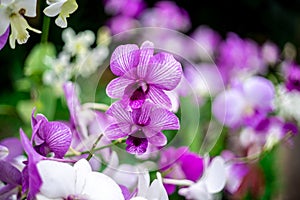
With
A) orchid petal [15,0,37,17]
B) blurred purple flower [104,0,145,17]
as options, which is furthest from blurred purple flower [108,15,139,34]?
orchid petal [15,0,37,17]

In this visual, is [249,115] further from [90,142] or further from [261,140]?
[90,142]

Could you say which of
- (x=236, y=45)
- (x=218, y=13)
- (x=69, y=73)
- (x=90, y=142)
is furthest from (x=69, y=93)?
(x=218, y=13)

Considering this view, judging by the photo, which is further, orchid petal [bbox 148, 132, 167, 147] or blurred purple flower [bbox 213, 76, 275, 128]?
blurred purple flower [bbox 213, 76, 275, 128]

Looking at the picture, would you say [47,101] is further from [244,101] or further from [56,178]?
[56,178]

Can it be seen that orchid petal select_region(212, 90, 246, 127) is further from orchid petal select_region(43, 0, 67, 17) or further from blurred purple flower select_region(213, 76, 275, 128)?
orchid petal select_region(43, 0, 67, 17)

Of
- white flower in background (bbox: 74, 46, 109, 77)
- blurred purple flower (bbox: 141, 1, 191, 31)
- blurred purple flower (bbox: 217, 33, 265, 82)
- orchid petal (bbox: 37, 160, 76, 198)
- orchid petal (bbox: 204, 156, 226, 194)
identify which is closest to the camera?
orchid petal (bbox: 37, 160, 76, 198)

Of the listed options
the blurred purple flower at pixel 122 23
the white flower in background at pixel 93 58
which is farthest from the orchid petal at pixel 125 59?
the blurred purple flower at pixel 122 23
